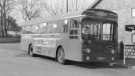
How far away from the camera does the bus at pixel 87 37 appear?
13070 millimetres

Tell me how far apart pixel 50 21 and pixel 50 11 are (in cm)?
3976

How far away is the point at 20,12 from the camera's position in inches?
2739

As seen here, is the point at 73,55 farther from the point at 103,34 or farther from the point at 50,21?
the point at 50,21

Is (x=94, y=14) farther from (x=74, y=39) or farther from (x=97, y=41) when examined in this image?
(x=74, y=39)

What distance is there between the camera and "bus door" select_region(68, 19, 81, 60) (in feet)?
43.2

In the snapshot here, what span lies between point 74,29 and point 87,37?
36.1 inches

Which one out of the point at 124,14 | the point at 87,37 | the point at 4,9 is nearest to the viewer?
the point at 87,37

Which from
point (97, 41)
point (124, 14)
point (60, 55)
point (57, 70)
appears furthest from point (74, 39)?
point (124, 14)

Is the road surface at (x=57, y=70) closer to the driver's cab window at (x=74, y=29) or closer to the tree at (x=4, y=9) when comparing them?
the driver's cab window at (x=74, y=29)

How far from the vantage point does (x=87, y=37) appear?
42.9 ft

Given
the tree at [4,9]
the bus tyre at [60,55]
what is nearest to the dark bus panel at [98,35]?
the bus tyre at [60,55]

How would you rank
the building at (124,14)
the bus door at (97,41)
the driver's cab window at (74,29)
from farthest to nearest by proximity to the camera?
the building at (124,14) → the driver's cab window at (74,29) → the bus door at (97,41)

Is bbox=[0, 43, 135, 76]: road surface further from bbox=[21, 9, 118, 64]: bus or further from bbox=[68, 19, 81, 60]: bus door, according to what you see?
bbox=[68, 19, 81, 60]: bus door

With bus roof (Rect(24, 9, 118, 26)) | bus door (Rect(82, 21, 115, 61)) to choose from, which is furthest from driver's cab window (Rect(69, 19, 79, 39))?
bus door (Rect(82, 21, 115, 61))
